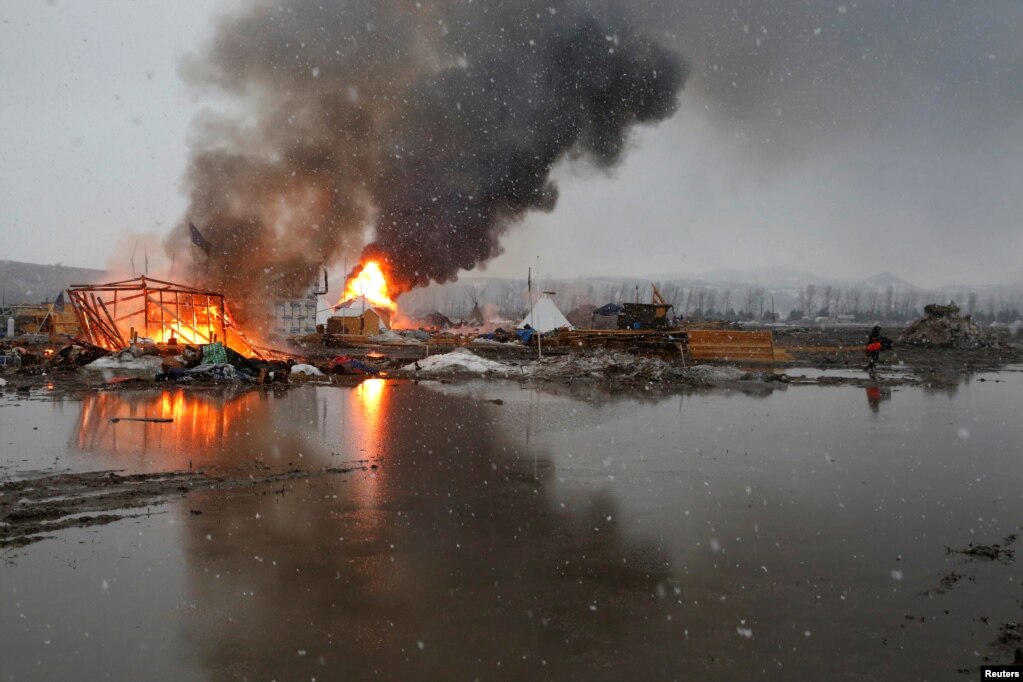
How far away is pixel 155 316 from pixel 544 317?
2643 cm

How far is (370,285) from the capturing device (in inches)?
1978

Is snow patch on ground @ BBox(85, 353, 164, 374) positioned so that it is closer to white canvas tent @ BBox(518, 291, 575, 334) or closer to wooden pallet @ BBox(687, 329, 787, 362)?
wooden pallet @ BBox(687, 329, 787, 362)

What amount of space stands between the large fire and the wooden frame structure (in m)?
21.0

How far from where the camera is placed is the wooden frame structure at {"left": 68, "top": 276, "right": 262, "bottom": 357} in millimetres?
26453

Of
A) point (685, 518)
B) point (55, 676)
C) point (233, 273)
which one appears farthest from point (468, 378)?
point (233, 273)

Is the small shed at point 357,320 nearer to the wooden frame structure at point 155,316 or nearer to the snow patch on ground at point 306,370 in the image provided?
the wooden frame structure at point 155,316

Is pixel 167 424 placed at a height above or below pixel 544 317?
below

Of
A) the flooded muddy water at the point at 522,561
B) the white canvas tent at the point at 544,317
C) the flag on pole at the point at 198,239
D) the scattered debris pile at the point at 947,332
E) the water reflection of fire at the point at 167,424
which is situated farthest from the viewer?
the scattered debris pile at the point at 947,332

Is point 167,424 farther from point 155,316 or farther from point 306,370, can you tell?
point 155,316

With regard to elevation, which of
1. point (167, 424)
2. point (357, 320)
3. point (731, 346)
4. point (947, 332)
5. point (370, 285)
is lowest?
point (167, 424)

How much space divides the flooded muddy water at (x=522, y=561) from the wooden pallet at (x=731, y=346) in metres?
20.7

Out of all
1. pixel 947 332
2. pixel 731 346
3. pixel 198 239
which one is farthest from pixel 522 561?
pixel 947 332

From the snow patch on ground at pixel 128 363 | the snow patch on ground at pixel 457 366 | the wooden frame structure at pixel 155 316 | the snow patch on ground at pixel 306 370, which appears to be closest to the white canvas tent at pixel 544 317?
the snow patch on ground at pixel 457 366

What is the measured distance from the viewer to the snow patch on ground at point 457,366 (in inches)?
1011
